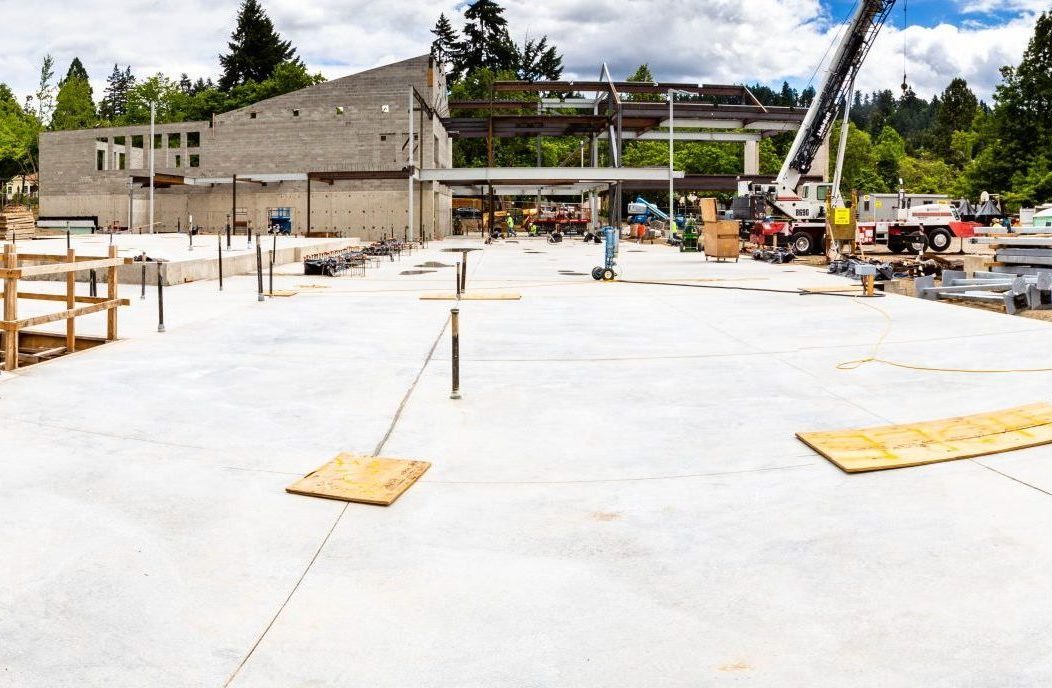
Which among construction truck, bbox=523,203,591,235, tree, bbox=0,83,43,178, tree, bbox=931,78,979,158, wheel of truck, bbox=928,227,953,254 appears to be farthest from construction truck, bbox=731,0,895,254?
tree, bbox=931,78,979,158

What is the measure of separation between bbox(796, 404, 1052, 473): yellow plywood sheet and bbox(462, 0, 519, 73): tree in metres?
135

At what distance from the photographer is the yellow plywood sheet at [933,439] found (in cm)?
705

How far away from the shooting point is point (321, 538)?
5598mm

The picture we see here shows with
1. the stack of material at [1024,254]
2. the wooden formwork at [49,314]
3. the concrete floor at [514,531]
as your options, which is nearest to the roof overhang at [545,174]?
the stack of material at [1024,254]

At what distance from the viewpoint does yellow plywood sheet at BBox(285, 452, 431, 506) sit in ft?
20.7

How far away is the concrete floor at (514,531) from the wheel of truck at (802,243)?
1123 inches

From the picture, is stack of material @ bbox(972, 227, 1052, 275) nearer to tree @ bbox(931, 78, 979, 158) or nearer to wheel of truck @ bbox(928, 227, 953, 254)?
wheel of truck @ bbox(928, 227, 953, 254)

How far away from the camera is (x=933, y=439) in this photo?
24.9 ft

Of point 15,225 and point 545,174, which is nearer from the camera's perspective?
point 15,225

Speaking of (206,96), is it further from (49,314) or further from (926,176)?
(49,314)

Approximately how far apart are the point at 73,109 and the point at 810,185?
13787 cm

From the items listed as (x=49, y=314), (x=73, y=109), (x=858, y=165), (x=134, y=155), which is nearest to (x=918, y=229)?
(x=49, y=314)

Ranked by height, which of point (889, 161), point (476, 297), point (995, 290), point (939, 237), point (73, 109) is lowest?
point (476, 297)

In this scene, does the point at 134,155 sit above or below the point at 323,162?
above
